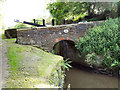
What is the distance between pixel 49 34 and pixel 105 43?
313cm

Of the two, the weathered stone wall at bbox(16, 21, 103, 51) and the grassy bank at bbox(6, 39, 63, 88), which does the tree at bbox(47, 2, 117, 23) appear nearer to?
the weathered stone wall at bbox(16, 21, 103, 51)

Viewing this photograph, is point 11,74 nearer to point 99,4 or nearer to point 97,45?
point 97,45

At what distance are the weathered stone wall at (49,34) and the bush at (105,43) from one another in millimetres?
457

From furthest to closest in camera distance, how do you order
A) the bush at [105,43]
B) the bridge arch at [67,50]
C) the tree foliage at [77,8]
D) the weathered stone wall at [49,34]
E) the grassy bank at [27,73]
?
1. the bridge arch at [67,50]
2. the tree foliage at [77,8]
3. the bush at [105,43]
4. the weathered stone wall at [49,34]
5. the grassy bank at [27,73]

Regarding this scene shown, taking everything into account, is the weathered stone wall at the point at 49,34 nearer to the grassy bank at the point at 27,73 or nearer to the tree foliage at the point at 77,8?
the grassy bank at the point at 27,73

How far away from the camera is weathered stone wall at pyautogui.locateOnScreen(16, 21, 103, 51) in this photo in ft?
15.3

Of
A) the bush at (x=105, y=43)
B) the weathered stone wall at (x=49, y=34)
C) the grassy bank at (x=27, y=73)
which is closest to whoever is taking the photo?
the grassy bank at (x=27, y=73)

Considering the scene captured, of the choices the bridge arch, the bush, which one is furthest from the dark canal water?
the bridge arch

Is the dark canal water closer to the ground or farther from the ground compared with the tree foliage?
closer to the ground

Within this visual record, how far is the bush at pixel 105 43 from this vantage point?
5.26 metres

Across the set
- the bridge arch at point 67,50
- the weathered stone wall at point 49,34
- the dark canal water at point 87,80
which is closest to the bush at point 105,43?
the weathered stone wall at point 49,34

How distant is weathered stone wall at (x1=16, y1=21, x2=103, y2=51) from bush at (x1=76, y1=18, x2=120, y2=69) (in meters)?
0.46

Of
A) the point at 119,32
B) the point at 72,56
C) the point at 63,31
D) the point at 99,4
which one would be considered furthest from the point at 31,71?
the point at 99,4

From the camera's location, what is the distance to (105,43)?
5.52 m
